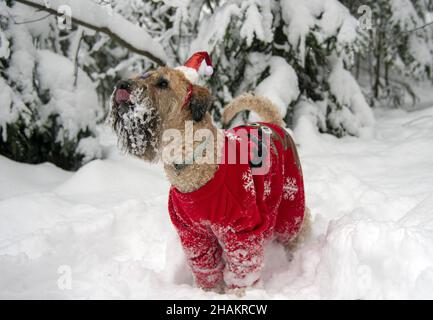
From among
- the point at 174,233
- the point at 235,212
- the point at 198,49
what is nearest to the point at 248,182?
the point at 235,212

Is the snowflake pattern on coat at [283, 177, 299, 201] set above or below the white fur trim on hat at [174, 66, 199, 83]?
below

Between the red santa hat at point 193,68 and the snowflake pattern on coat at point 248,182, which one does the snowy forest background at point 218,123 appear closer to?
the snowflake pattern on coat at point 248,182

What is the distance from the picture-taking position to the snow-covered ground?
2045 mm

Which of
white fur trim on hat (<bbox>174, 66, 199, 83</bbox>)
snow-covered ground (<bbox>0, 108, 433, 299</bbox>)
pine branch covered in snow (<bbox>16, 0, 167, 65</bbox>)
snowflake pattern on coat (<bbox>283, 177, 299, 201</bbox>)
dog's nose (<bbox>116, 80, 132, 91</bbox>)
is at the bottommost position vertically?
snow-covered ground (<bbox>0, 108, 433, 299</bbox>)

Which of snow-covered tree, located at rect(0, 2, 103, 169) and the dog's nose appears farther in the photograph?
snow-covered tree, located at rect(0, 2, 103, 169)

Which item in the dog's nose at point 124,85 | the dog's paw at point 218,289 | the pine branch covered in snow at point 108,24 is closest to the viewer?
the dog's nose at point 124,85

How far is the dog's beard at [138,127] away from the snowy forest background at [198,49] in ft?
7.44

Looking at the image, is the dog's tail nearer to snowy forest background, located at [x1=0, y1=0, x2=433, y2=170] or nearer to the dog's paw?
the dog's paw

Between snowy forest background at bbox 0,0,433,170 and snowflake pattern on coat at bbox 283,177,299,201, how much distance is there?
2.28 metres

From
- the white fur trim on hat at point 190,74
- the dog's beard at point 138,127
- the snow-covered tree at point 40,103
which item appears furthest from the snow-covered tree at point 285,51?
the dog's beard at point 138,127

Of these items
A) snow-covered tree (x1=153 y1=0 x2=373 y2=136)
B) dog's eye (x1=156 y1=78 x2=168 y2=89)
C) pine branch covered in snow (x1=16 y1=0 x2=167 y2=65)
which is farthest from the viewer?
snow-covered tree (x1=153 y1=0 x2=373 y2=136)

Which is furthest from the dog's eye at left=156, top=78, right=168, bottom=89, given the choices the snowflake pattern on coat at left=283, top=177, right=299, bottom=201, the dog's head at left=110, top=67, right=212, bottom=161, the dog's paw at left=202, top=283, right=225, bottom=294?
the dog's paw at left=202, top=283, right=225, bottom=294

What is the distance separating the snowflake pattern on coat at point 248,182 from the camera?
2.23 meters

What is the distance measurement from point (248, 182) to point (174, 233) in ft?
3.75
